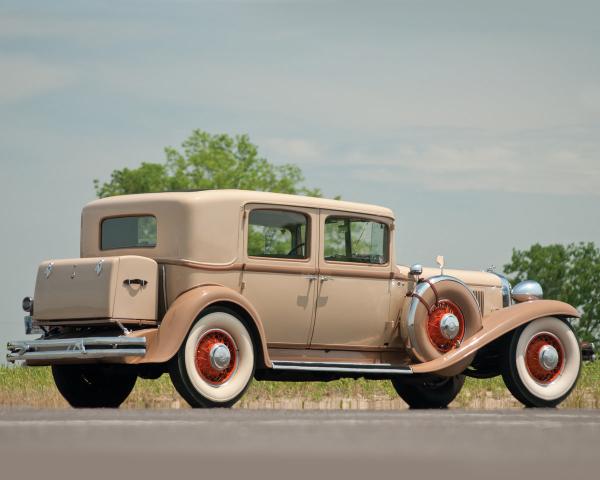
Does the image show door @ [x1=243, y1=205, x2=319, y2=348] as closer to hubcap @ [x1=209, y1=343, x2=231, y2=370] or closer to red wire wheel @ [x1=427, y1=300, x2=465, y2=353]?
hubcap @ [x1=209, y1=343, x2=231, y2=370]

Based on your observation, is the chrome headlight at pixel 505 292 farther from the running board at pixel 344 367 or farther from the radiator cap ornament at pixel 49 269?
the radiator cap ornament at pixel 49 269

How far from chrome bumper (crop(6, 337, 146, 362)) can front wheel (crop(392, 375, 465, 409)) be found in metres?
4.23

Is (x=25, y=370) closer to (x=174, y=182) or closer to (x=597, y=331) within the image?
(x=174, y=182)

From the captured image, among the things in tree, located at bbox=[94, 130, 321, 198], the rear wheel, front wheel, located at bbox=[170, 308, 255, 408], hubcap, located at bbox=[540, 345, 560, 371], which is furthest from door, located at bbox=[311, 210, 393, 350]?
tree, located at bbox=[94, 130, 321, 198]

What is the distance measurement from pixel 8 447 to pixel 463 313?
20.5ft

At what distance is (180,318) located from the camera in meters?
10.4

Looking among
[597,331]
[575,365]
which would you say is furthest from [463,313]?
[597,331]

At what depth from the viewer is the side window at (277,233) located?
11461 millimetres

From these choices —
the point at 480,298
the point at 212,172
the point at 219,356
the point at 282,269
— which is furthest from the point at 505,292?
the point at 212,172

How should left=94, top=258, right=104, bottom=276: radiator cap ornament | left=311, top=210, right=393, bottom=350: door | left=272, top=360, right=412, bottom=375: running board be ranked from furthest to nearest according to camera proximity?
left=311, top=210, right=393, bottom=350: door < left=272, top=360, right=412, bottom=375: running board < left=94, top=258, right=104, bottom=276: radiator cap ornament

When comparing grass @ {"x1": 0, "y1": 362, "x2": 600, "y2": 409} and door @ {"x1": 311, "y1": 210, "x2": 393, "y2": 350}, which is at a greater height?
door @ {"x1": 311, "y1": 210, "x2": 393, "y2": 350}

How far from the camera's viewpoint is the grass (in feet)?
46.0

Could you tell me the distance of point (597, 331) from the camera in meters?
51.7

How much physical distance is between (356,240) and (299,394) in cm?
453
